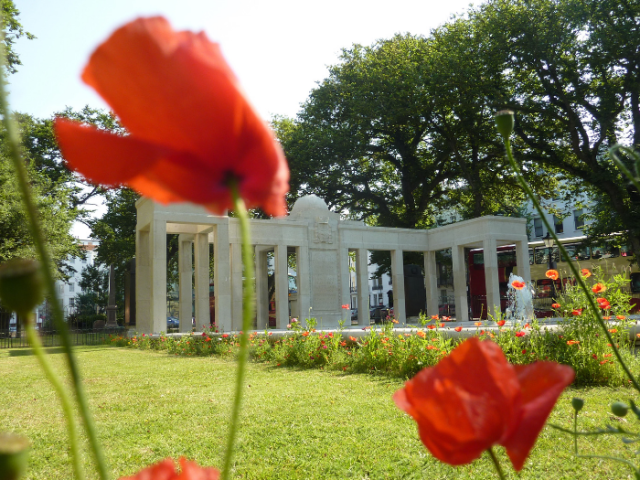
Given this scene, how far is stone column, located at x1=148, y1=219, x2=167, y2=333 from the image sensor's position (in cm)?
2122

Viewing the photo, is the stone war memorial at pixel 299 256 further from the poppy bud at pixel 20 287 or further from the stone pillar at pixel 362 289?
the poppy bud at pixel 20 287

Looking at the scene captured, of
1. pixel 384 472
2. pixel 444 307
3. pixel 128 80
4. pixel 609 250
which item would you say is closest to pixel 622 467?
pixel 384 472

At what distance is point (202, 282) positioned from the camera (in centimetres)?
2395

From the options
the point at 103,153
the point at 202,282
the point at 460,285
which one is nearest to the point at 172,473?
the point at 103,153

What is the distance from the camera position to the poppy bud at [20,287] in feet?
1.29

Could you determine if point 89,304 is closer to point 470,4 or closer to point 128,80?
point 470,4

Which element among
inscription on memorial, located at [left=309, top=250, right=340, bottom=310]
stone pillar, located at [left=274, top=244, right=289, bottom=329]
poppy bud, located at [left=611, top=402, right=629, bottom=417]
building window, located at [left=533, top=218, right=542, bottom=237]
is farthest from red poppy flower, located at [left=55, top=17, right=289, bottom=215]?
building window, located at [left=533, top=218, right=542, bottom=237]

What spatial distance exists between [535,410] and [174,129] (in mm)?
416

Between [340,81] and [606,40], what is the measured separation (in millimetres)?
13673

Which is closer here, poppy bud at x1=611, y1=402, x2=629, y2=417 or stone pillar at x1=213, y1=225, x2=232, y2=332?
poppy bud at x1=611, y1=402, x2=629, y2=417

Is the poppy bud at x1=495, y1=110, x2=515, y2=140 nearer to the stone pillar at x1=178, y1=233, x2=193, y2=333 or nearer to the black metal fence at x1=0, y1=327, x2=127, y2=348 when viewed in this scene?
the black metal fence at x1=0, y1=327, x2=127, y2=348

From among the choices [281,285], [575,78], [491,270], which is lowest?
[281,285]

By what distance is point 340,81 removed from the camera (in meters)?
30.2

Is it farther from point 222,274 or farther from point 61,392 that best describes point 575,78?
point 61,392
